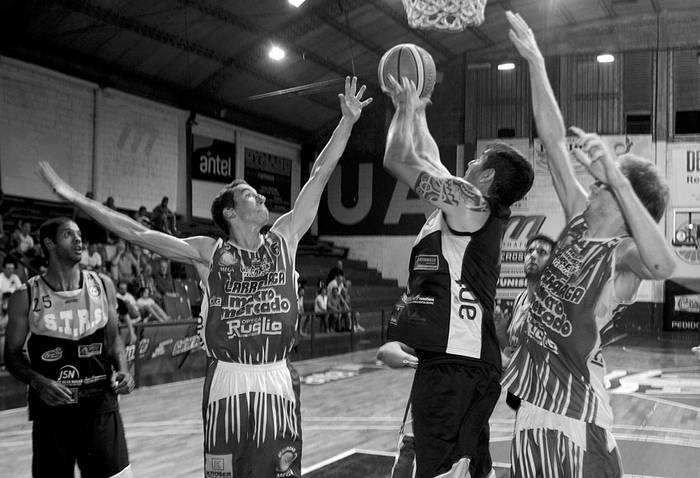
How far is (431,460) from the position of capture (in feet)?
8.90

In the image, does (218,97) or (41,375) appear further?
(218,97)

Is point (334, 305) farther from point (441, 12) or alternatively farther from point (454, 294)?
point (454, 294)

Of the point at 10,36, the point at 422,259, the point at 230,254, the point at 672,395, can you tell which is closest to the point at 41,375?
the point at 230,254

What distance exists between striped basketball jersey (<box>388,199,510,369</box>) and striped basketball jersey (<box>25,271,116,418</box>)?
176 centimetres

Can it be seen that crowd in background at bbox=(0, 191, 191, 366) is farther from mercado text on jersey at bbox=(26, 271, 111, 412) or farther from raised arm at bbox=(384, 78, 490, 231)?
raised arm at bbox=(384, 78, 490, 231)

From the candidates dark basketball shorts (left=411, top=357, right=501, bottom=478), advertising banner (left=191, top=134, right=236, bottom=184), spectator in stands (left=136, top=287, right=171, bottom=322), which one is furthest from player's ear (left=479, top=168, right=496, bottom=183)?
advertising banner (left=191, top=134, right=236, bottom=184)

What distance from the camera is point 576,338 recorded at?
2598 millimetres

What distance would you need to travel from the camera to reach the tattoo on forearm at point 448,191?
2793 millimetres

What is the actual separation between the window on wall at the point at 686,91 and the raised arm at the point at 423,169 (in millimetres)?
21168

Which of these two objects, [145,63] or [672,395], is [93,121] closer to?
[145,63]

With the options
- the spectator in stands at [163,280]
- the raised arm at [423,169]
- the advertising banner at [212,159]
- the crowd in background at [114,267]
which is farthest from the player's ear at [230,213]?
the advertising banner at [212,159]

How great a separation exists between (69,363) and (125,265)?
1001cm

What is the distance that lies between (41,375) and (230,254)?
1.14 meters

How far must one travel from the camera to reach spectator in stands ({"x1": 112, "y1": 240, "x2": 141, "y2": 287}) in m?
13.0
